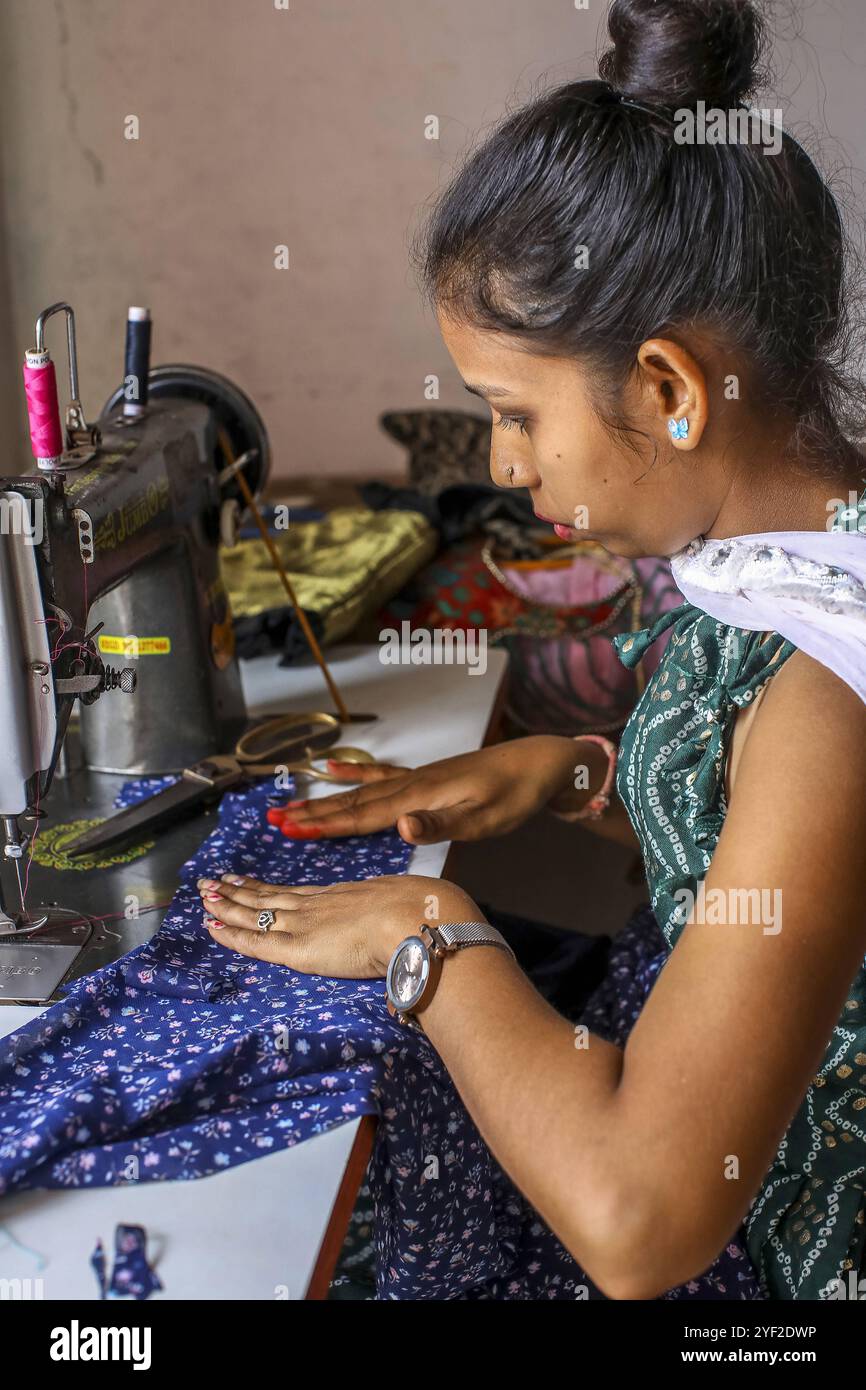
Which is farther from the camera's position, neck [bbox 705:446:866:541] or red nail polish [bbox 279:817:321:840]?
red nail polish [bbox 279:817:321:840]

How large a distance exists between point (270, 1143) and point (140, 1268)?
139mm

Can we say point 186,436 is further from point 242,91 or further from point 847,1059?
point 242,91

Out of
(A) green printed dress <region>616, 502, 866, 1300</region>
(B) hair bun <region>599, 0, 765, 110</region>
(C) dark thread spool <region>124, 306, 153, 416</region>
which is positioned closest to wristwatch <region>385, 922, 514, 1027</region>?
(A) green printed dress <region>616, 502, 866, 1300</region>

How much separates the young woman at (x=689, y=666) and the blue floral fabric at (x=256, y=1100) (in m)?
0.06

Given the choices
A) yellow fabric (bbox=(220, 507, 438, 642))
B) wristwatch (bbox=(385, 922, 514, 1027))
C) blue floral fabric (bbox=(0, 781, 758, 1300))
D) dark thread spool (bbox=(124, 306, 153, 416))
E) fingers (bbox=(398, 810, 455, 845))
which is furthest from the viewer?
yellow fabric (bbox=(220, 507, 438, 642))

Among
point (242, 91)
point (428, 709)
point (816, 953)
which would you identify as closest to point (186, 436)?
point (428, 709)

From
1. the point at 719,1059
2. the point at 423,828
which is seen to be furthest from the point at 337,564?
the point at 719,1059

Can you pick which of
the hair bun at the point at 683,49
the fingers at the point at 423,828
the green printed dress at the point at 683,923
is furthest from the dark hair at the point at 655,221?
the fingers at the point at 423,828

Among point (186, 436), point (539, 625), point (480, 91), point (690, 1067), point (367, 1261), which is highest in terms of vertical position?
point (480, 91)

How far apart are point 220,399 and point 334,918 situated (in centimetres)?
83

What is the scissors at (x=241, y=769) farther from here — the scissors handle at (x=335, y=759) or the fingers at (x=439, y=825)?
the fingers at (x=439, y=825)

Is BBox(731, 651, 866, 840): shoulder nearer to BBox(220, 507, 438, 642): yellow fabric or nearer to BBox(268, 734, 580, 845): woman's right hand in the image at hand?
BBox(268, 734, 580, 845): woman's right hand

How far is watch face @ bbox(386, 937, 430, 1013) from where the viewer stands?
3.65 ft

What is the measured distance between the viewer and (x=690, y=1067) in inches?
35.9
